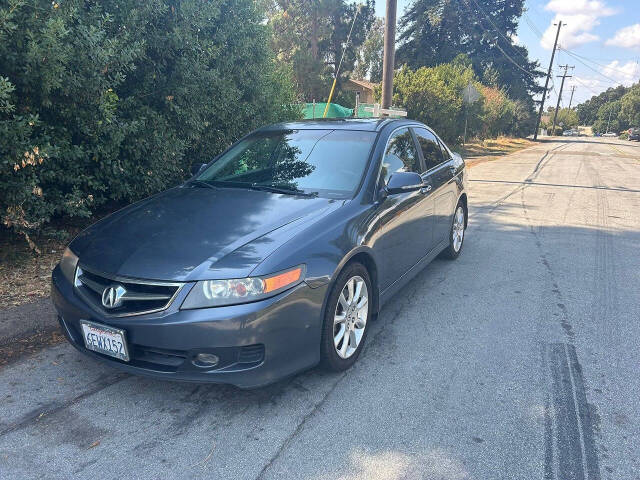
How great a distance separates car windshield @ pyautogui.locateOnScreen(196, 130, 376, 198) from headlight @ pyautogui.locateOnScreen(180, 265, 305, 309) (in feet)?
3.93

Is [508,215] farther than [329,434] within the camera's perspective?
Yes

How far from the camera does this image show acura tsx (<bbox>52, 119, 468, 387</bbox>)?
261cm

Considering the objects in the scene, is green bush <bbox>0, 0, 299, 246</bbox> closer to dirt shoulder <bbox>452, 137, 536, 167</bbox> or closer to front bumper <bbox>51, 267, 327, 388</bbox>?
front bumper <bbox>51, 267, 327, 388</bbox>

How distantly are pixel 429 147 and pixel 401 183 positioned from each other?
1684mm

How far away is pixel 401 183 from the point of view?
12.3ft

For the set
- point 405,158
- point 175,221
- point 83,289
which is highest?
point 405,158

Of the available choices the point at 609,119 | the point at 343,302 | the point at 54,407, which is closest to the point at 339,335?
the point at 343,302

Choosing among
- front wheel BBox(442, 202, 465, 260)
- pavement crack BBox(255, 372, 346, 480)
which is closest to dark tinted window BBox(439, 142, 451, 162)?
front wheel BBox(442, 202, 465, 260)

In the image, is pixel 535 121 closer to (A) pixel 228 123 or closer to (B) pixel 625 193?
(B) pixel 625 193

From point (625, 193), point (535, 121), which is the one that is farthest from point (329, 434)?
point (535, 121)

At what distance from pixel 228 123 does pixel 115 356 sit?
5082 millimetres

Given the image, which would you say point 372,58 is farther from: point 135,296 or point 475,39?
point 135,296

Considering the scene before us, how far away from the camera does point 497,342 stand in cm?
379

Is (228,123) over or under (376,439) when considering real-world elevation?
over
